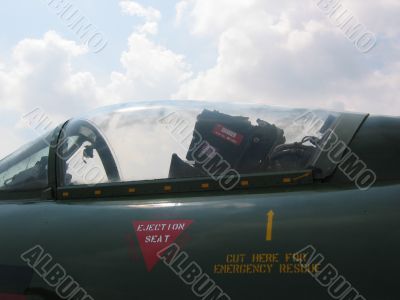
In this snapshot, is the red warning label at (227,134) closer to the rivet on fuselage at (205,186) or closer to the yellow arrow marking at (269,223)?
the rivet on fuselage at (205,186)

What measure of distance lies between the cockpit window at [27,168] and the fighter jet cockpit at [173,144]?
10 mm

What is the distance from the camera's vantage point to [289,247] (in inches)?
120

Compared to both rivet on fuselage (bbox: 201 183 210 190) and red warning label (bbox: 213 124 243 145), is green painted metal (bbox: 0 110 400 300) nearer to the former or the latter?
rivet on fuselage (bbox: 201 183 210 190)

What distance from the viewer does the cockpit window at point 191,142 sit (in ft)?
12.4

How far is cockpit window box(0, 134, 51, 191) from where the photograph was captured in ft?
14.1

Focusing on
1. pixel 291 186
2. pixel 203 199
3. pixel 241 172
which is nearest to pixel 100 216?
pixel 203 199

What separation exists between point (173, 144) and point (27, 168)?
55.2 inches

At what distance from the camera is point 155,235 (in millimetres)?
3391

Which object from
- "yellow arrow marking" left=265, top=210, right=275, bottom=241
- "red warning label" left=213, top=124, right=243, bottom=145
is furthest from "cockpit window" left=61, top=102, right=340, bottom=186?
"yellow arrow marking" left=265, top=210, right=275, bottom=241

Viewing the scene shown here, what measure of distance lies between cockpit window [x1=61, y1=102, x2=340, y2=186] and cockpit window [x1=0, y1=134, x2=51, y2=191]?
0.21m

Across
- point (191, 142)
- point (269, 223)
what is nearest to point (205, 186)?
point (191, 142)

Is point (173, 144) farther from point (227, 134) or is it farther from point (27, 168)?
point (27, 168)

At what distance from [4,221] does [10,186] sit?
0.62m

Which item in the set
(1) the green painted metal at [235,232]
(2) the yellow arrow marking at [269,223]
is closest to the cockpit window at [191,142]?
(1) the green painted metal at [235,232]
